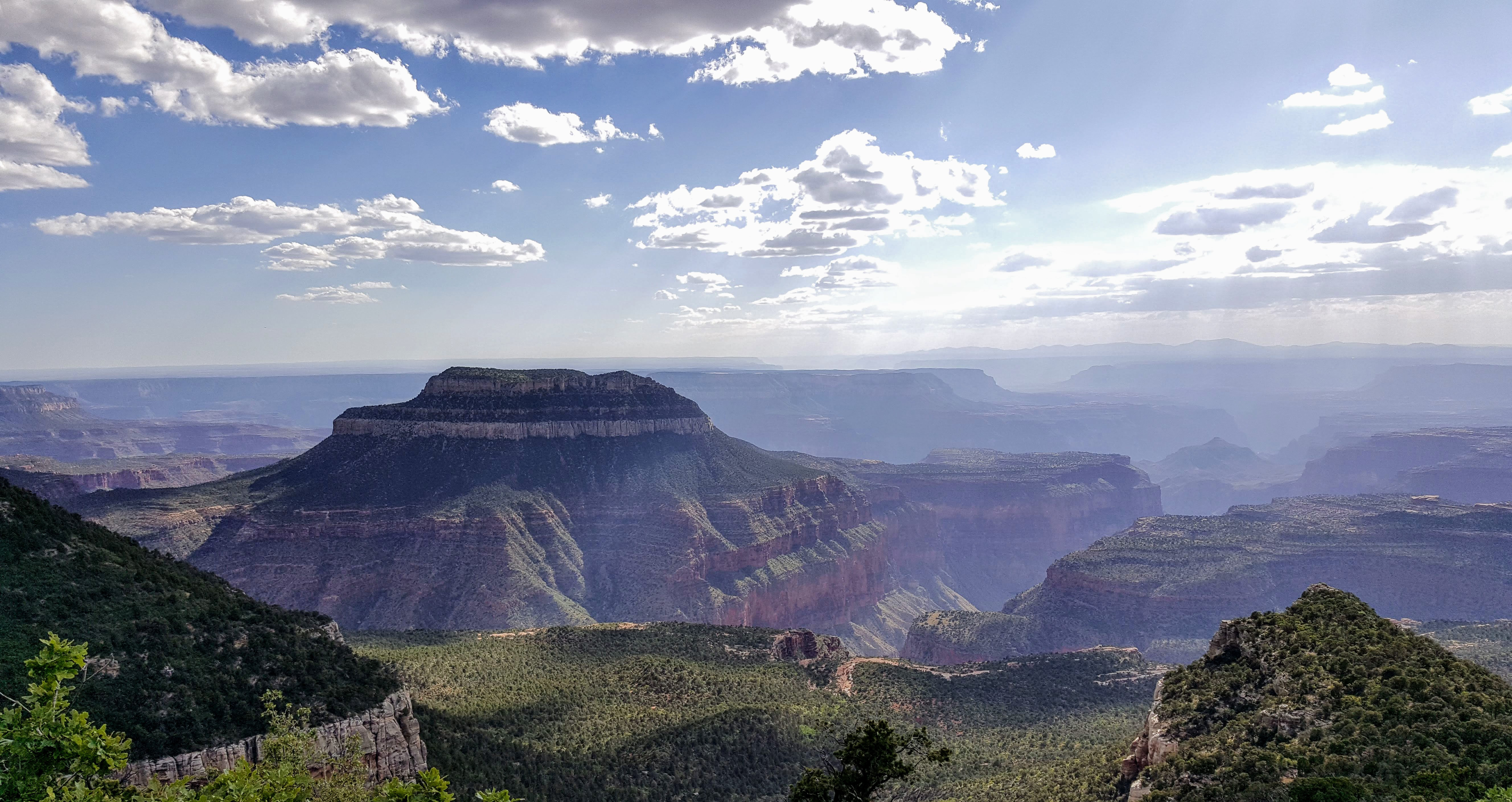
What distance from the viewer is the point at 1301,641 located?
32438 mm

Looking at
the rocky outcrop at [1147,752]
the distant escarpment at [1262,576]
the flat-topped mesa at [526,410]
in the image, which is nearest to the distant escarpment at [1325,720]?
the rocky outcrop at [1147,752]

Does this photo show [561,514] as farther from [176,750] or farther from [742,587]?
[176,750]

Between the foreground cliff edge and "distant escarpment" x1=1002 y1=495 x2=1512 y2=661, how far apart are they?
1394 inches

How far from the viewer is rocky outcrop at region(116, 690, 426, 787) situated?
25.7m

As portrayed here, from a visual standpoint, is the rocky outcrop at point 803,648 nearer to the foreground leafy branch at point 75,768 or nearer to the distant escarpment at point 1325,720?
the distant escarpment at point 1325,720

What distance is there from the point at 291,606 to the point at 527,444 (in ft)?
145

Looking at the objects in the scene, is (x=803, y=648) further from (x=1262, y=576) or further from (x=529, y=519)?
(x=1262, y=576)

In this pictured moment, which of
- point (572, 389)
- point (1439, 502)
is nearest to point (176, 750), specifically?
point (572, 389)

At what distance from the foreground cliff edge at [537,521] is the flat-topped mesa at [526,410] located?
310mm

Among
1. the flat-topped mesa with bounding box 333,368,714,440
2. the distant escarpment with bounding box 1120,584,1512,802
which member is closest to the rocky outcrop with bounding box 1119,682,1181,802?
the distant escarpment with bounding box 1120,584,1512,802

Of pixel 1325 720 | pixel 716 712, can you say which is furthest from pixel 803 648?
pixel 1325 720

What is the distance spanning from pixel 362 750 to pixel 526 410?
360 feet

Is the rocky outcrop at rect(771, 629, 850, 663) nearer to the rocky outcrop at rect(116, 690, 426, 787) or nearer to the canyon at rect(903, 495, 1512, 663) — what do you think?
the rocky outcrop at rect(116, 690, 426, 787)

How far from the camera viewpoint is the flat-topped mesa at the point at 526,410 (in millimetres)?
127125
